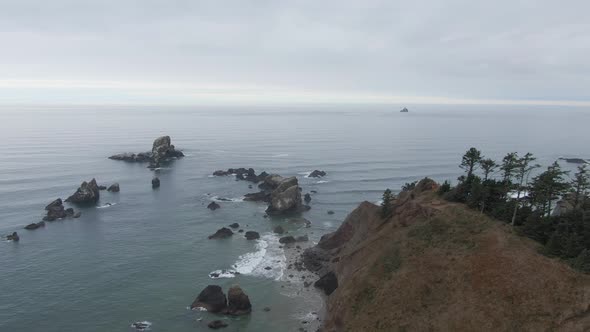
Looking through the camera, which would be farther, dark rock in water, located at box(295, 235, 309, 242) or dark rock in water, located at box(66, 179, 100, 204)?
dark rock in water, located at box(66, 179, 100, 204)

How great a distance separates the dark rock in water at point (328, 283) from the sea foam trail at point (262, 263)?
745cm

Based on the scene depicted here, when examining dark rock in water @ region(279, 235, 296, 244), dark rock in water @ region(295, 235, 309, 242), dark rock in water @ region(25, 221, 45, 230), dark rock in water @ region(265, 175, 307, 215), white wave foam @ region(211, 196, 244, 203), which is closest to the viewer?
dark rock in water @ region(279, 235, 296, 244)

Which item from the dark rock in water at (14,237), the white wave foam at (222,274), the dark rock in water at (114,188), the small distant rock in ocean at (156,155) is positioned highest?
the small distant rock in ocean at (156,155)

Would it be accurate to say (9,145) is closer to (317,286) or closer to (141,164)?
(141,164)

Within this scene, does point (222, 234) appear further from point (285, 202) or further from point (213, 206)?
point (285, 202)

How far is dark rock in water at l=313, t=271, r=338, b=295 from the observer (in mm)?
61031

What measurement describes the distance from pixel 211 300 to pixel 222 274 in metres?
10.9

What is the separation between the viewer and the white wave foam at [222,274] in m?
65.9

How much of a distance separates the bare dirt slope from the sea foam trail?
15.5 m

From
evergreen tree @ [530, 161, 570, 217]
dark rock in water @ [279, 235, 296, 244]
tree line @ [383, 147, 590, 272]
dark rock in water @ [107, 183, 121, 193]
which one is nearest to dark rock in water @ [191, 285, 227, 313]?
dark rock in water @ [279, 235, 296, 244]

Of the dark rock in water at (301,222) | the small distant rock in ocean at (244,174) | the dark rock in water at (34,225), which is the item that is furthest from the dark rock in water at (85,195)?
the dark rock in water at (301,222)

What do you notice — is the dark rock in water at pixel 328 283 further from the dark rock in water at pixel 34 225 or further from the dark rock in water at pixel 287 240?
the dark rock in water at pixel 34 225

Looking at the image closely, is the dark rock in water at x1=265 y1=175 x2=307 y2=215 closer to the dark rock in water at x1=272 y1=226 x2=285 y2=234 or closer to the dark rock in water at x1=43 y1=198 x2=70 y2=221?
the dark rock in water at x1=272 y1=226 x2=285 y2=234

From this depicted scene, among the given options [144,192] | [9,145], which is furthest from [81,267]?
[9,145]
